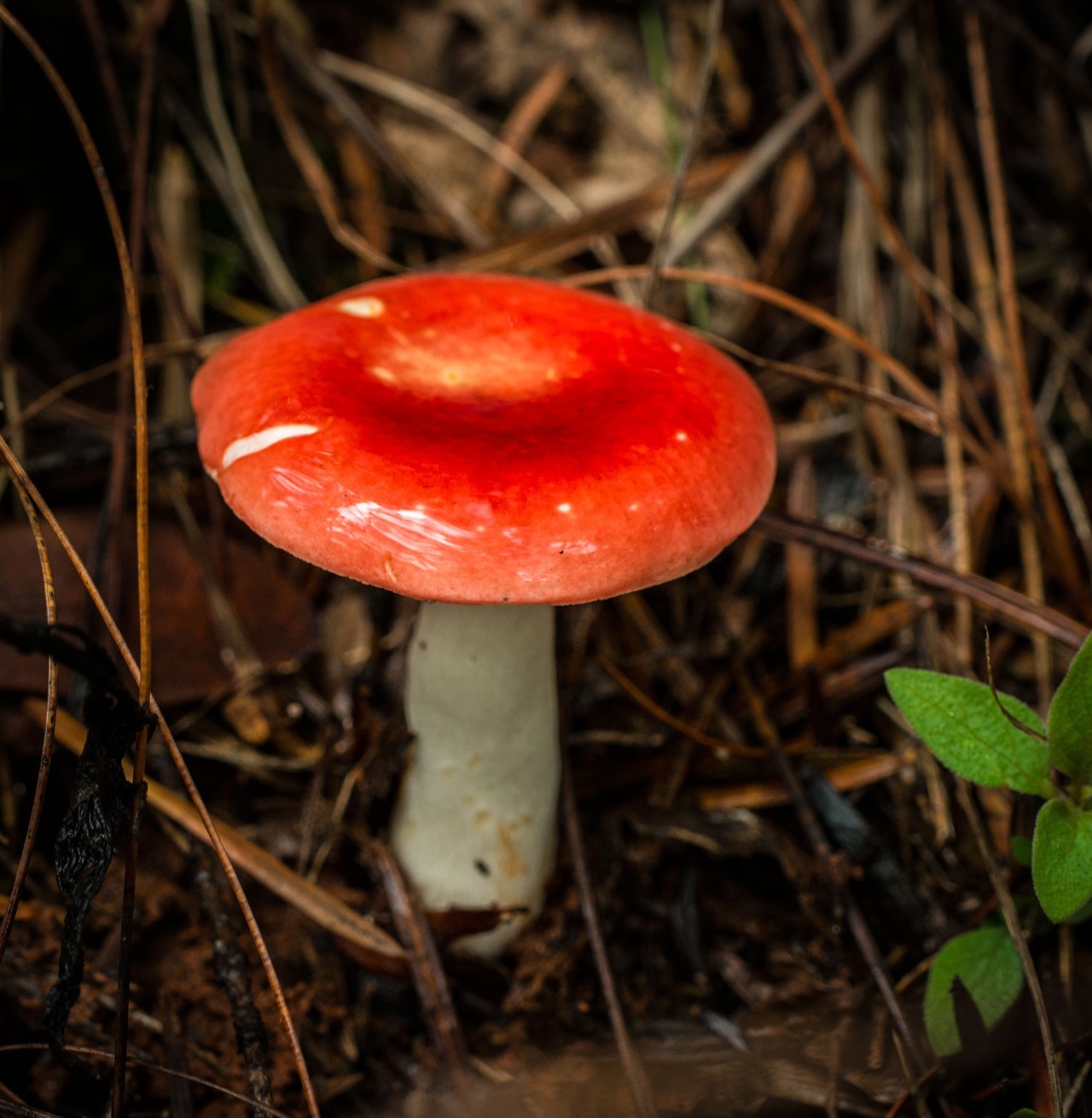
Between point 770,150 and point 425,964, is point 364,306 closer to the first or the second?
point 425,964

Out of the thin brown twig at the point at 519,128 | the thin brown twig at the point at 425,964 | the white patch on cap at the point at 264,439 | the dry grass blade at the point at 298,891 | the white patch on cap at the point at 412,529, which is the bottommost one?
the thin brown twig at the point at 425,964

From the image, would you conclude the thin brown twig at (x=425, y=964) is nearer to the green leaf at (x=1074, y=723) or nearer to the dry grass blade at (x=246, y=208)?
the green leaf at (x=1074, y=723)

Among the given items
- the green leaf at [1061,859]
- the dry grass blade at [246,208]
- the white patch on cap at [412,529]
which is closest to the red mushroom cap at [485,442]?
the white patch on cap at [412,529]

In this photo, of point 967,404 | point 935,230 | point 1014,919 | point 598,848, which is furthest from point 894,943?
point 935,230

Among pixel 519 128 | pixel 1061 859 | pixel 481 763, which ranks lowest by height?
pixel 481 763

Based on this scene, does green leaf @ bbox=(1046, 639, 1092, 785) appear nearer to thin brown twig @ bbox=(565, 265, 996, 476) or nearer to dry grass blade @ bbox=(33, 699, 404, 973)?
thin brown twig @ bbox=(565, 265, 996, 476)

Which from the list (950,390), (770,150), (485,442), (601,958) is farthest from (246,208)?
(601,958)
